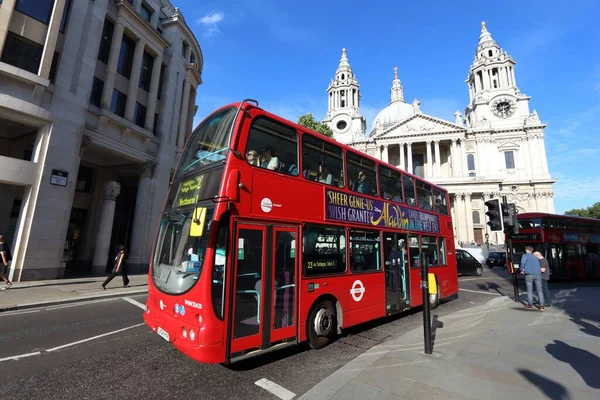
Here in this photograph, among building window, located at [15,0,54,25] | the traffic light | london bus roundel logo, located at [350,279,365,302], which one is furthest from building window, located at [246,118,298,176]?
building window, located at [15,0,54,25]

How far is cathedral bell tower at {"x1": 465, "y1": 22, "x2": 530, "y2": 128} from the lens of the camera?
56188 millimetres

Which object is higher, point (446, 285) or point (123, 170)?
point (123, 170)

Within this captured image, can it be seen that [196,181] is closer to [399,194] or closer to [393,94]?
[399,194]

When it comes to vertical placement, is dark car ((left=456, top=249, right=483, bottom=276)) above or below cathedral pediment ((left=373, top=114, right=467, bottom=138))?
below

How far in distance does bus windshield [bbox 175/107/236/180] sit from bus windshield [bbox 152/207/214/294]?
3.05 ft

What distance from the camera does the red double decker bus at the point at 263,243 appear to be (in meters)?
4.14

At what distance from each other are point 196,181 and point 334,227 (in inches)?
111

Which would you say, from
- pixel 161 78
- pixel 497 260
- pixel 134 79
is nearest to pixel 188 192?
pixel 134 79

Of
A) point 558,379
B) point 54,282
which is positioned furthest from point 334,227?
point 54,282

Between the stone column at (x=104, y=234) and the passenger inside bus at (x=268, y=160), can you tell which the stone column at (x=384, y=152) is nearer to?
the stone column at (x=104, y=234)

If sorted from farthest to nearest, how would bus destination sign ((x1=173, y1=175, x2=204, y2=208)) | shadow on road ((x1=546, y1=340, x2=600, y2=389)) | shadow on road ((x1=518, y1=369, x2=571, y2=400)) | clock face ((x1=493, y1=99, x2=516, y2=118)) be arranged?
clock face ((x1=493, y1=99, x2=516, y2=118)) < bus destination sign ((x1=173, y1=175, x2=204, y2=208)) < shadow on road ((x1=546, y1=340, x2=600, y2=389)) < shadow on road ((x1=518, y1=369, x2=571, y2=400))

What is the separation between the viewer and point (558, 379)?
4.00 meters

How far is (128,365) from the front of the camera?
458 centimetres

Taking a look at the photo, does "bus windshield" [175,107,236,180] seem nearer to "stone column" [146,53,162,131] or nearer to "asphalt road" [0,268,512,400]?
"asphalt road" [0,268,512,400]
